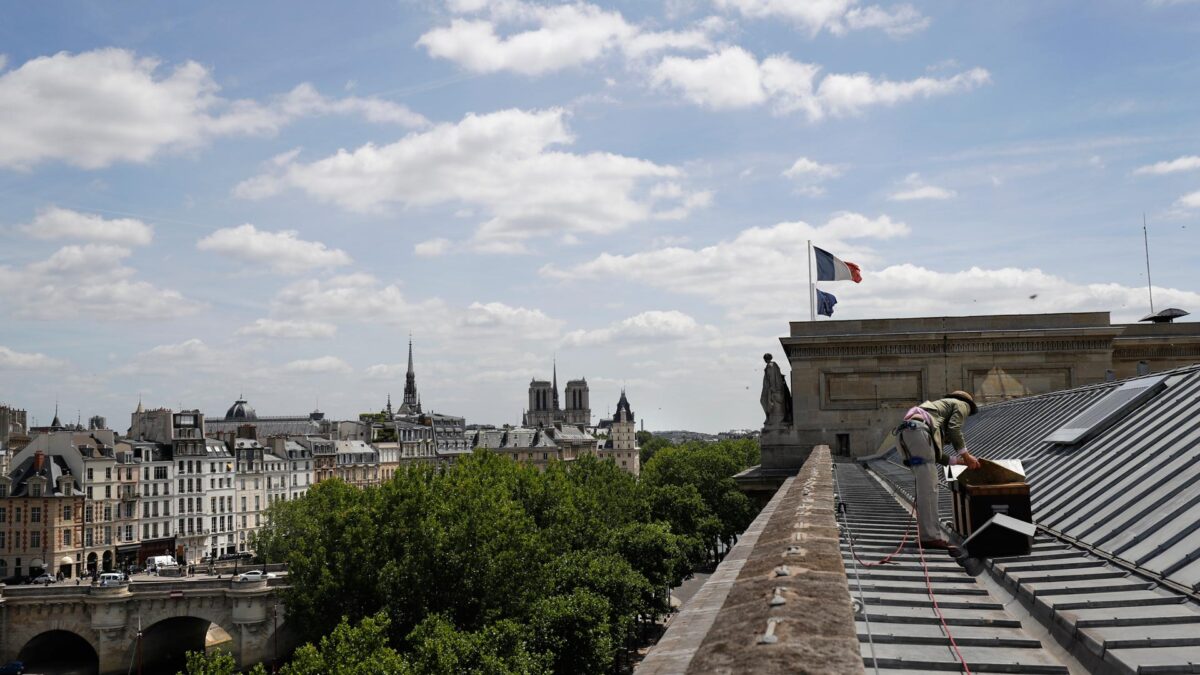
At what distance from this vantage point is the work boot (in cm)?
1068

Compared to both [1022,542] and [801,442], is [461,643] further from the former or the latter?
[1022,542]

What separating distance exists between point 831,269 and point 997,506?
32594 millimetres

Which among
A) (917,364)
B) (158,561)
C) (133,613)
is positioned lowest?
(133,613)

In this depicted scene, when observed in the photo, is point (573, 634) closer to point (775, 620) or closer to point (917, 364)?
point (917, 364)

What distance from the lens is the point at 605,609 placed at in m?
38.2

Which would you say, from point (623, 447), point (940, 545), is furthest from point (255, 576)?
point (623, 447)

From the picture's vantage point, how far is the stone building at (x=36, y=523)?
253ft

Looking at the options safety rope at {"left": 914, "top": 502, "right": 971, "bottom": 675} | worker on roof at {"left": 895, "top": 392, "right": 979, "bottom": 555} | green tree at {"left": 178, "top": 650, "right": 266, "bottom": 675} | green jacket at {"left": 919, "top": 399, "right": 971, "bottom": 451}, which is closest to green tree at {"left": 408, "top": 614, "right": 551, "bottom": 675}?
green tree at {"left": 178, "top": 650, "right": 266, "bottom": 675}

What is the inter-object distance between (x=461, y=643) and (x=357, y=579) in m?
13.3

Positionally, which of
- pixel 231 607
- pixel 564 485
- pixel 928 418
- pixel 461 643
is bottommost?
pixel 231 607

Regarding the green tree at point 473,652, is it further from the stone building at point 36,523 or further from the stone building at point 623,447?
the stone building at point 623,447

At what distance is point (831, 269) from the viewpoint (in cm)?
4197

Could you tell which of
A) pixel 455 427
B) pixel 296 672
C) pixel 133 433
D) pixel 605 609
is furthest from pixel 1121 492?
pixel 455 427

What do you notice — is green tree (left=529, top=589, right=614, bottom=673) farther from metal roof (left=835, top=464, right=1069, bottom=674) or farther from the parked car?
the parked car
